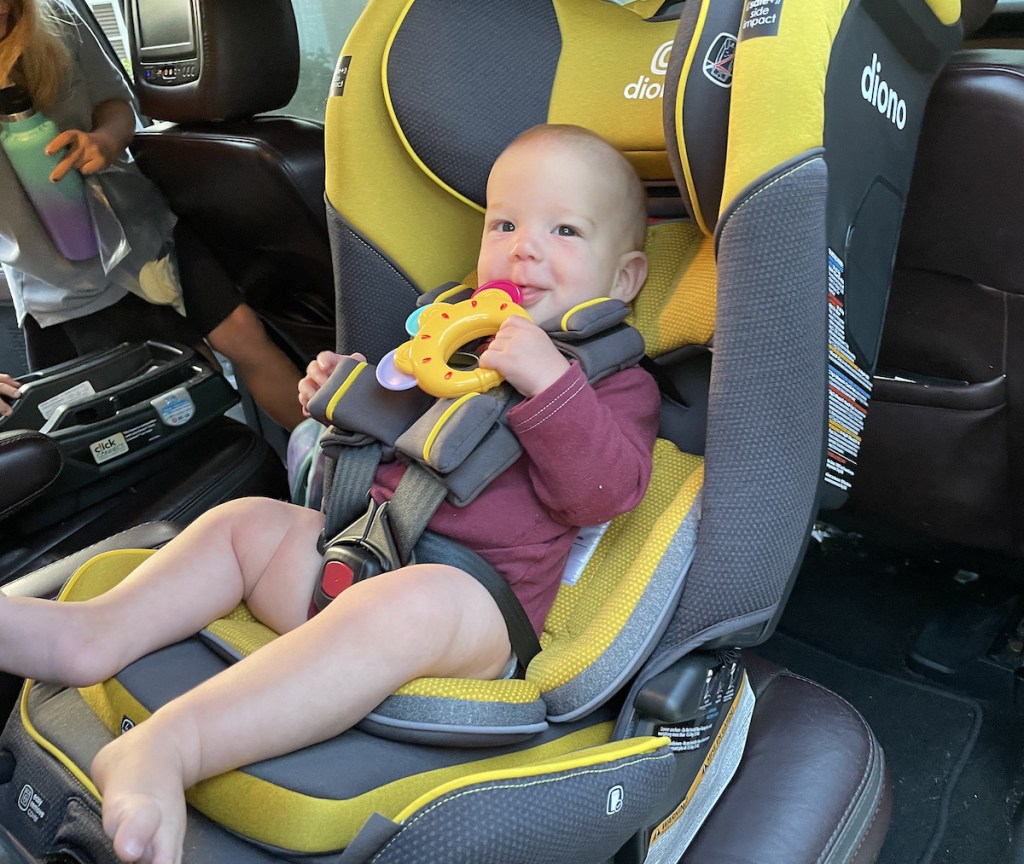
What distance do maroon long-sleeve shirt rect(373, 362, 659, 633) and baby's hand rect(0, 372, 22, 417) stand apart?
0.97 metres

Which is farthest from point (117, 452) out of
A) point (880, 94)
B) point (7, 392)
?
point (880, 94)

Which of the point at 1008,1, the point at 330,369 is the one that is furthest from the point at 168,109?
the point at 1008,1

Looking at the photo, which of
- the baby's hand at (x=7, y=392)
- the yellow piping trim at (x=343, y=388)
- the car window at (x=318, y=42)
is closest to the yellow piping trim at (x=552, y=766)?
the yellow piping trim at (x=343, y=388)

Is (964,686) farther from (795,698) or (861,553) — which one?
(795,698)

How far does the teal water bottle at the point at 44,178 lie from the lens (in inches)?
71.6

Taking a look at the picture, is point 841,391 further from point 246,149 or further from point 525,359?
point 246,149

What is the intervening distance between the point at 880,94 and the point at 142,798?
969 mm

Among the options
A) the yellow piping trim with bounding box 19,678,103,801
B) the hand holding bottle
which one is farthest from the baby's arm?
the hand holding bottle

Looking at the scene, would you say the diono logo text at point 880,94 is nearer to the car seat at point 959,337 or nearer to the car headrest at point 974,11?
the car seat at point 959,337

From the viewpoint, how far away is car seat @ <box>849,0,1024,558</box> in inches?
46.8

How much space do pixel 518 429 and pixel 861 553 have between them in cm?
112

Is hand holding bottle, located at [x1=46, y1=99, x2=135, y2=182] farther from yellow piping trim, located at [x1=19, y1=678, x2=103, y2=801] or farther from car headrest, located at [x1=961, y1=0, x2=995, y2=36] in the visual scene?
car headrest, located at [x1=961, y1=0, x2=995, y2=36]

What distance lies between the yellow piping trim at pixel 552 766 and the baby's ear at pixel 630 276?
0.57 m

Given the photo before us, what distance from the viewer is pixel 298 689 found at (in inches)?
33.5
